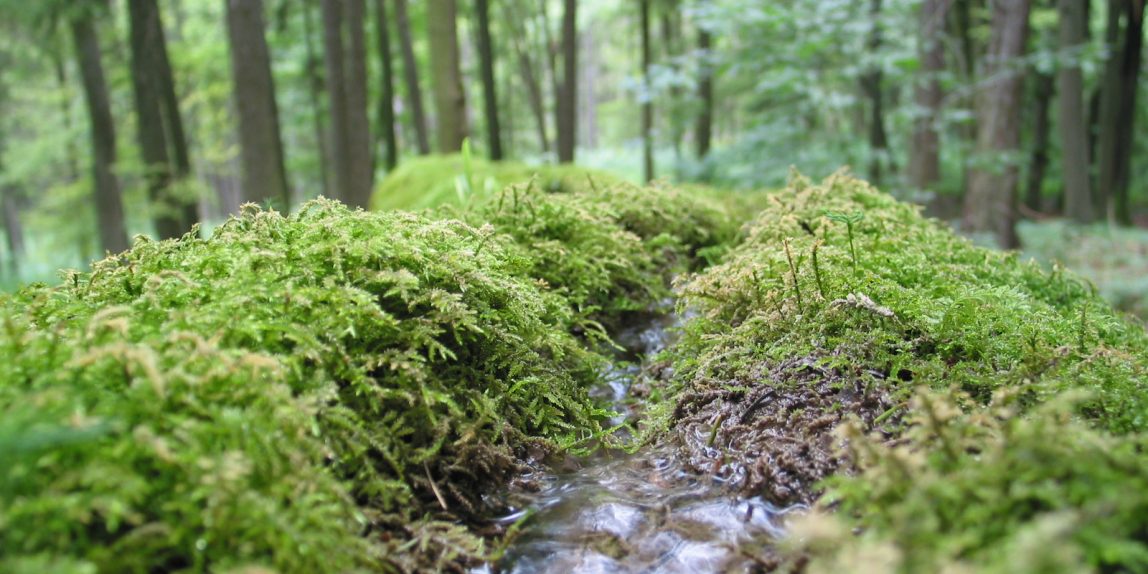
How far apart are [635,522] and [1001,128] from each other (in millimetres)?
7998

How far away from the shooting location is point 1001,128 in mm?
7457

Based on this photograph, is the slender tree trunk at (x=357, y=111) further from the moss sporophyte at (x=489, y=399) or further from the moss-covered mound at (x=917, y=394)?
the moss-covered mound at (x=917, y=394)

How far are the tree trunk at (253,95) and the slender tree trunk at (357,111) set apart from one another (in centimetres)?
129

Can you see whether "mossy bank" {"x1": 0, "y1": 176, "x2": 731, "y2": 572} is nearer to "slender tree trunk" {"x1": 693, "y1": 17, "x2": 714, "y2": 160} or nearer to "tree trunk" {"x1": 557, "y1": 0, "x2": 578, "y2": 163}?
"tree trunk" {"x1": 557, "y1": 0, "x2": 578, "y2": 163}

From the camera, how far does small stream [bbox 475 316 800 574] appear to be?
57.6 inches

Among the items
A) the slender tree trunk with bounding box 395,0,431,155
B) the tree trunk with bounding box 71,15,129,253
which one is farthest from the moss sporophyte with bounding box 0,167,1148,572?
the tree trunk with bounding box 71,15,129,253

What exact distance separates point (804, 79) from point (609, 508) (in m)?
6.89

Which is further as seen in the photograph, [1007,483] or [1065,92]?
[1065,92]

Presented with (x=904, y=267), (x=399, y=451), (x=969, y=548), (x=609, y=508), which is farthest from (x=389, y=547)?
(x=904, y=267)

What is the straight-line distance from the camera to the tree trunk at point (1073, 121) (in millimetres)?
10344

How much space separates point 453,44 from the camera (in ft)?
33.7

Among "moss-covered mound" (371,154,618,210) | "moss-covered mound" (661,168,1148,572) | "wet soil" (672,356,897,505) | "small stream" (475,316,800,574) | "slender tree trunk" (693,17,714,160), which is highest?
"slender tree trunk" (693,17,714,160)

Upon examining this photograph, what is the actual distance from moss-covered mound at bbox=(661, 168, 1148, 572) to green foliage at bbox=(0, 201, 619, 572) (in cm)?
57

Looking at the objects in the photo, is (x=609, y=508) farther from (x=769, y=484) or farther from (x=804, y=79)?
(x=804, y=79)
